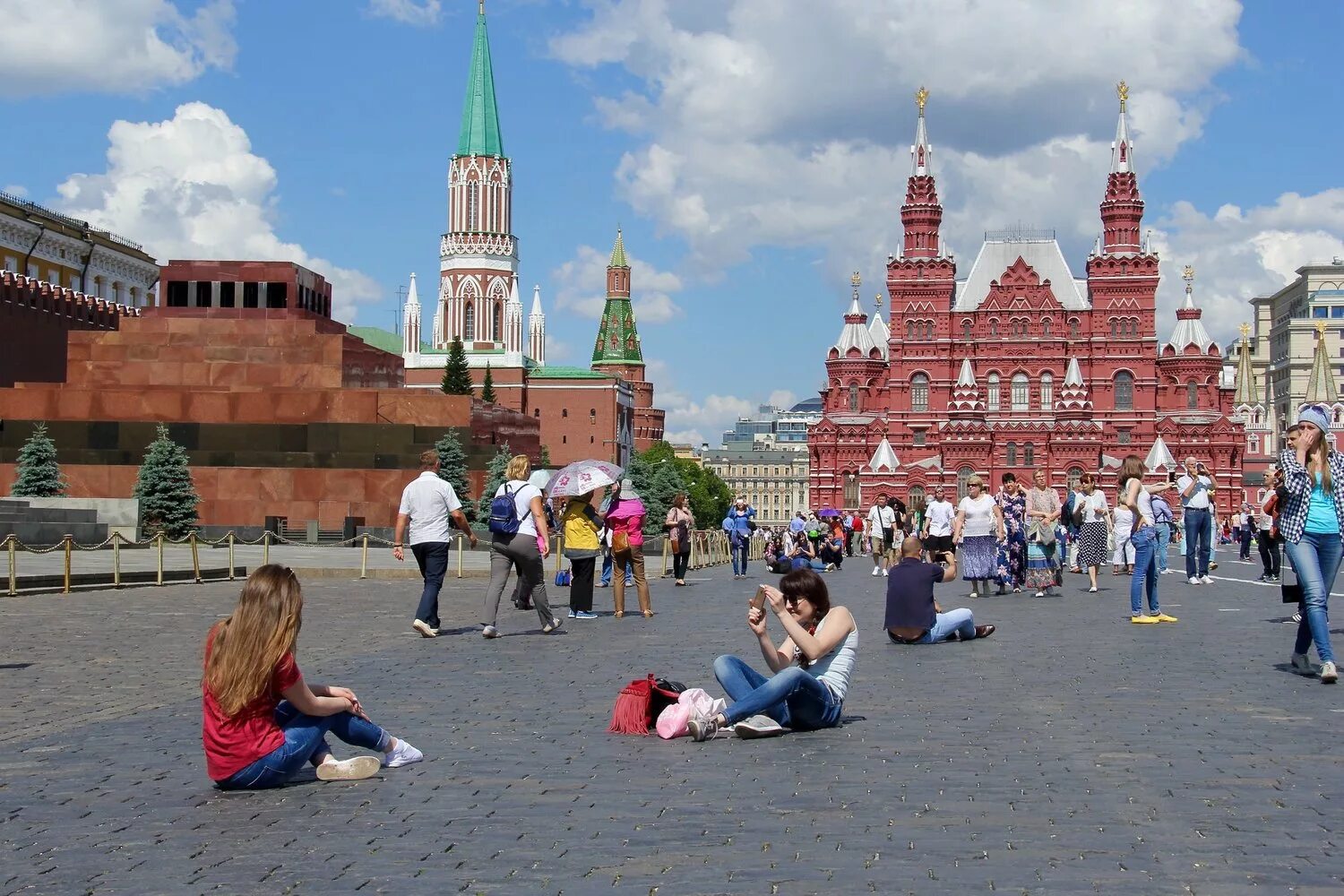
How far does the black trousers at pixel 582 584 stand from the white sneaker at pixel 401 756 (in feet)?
31.0

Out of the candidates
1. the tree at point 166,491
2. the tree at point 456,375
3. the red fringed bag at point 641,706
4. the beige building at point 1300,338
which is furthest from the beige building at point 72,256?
the beige building at point 1300,338

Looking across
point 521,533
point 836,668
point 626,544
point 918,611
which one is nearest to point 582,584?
point 626,544

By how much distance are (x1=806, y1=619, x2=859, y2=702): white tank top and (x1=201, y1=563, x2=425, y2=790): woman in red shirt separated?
2994mm

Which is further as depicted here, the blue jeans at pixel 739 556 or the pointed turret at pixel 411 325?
the pointed turret at pixel 411 325

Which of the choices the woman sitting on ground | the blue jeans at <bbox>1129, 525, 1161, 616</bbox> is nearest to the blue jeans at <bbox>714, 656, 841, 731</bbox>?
the woman sitting on ground

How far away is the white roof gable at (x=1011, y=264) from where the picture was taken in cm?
10438

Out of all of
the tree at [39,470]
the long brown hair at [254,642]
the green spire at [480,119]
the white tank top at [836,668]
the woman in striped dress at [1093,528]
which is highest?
the green spire at [480,119]

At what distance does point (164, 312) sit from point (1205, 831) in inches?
1627

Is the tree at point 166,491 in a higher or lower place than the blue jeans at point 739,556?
higher

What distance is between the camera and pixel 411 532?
15250 mm

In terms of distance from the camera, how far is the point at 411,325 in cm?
14512

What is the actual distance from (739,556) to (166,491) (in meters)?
16.1

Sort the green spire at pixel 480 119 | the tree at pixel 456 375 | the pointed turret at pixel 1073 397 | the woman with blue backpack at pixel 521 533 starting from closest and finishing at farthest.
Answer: the woman with blue backpack at pixel 521 533
the pointed turret at pixel 1073 397
the tree at pixel 456 375
the green spire at pixel 480 119

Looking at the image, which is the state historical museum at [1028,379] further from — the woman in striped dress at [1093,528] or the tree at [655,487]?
the woman in striped dress at [1093,528]
